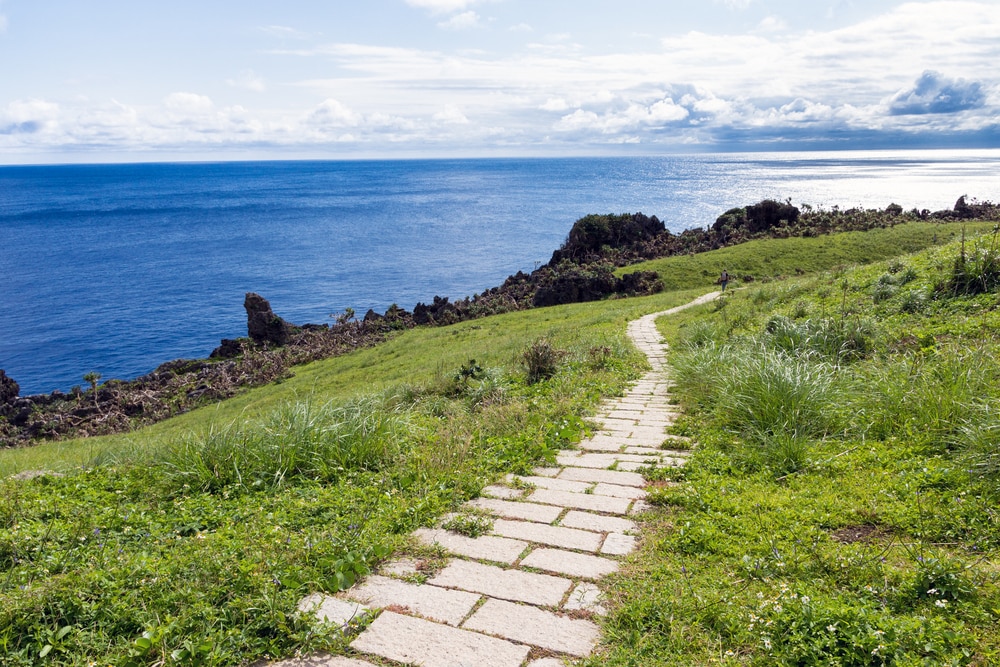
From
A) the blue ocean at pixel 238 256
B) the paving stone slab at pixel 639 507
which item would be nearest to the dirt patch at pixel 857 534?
the paving stone slab at pixel 639 507

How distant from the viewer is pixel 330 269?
71438 millimetres

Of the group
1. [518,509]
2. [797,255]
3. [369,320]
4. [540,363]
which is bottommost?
[369,320]

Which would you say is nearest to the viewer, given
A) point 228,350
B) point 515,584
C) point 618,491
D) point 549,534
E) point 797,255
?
point 515,584

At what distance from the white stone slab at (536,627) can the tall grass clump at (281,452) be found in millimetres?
2783

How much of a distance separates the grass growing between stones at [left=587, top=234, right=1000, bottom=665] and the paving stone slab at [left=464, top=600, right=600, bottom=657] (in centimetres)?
14

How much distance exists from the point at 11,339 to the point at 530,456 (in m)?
50.2

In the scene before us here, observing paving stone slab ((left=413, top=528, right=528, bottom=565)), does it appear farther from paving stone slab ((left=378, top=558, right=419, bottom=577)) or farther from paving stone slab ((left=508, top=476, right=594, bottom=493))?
paving stone slab ((left=508, top=476, right=594, bottom=493))

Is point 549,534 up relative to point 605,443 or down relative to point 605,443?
up

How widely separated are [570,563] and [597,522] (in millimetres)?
784

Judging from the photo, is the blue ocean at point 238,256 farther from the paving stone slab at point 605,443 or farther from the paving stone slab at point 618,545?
the paving stone slab at point 618,545

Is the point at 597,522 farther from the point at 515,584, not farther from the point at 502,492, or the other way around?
the point at 515,584

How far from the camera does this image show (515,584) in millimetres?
4238

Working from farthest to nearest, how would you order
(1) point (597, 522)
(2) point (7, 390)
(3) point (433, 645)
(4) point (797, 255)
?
(4) point (797, 255), (2) point (7, 390), (1) point (597, 522), (3) point (433, 645)

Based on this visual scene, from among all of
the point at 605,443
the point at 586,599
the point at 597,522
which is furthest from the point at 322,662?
the point at 605,443
